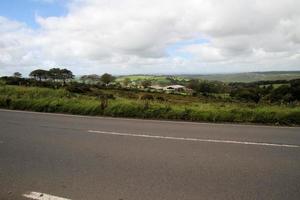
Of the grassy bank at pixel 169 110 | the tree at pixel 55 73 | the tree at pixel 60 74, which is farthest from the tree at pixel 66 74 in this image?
the grassy bank at pixel 169 110

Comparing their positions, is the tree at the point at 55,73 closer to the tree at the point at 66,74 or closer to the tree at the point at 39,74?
the tree at the point at 66,74

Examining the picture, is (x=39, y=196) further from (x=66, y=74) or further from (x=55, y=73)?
(x=66, y=74)

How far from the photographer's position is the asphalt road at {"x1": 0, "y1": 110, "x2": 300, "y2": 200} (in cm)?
428

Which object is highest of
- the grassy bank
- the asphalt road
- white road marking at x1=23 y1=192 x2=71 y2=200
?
the grassy bank

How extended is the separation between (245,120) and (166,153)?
6002 mm

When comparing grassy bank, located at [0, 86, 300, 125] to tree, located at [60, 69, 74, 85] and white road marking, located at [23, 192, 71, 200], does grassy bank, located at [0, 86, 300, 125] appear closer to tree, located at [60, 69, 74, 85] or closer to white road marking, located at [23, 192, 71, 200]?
white road marking, located at [23, 192, 71, 200]

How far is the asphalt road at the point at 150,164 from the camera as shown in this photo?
4.28m

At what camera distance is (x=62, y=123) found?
10.7 metres

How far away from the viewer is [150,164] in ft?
18.1

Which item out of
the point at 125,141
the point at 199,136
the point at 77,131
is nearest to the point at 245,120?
the point at 199,136

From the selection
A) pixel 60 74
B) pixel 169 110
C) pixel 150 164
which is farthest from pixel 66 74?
pixel 150 164

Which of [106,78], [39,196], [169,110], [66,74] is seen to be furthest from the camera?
[106,78]

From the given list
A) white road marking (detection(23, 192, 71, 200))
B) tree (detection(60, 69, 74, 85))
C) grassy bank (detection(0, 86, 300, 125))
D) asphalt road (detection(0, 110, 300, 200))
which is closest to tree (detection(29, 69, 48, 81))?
tree (detection(60, 69, 74, 85))

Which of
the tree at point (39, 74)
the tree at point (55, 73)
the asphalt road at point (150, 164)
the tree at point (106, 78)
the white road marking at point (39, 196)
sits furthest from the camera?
the tree at point (106, 78)
